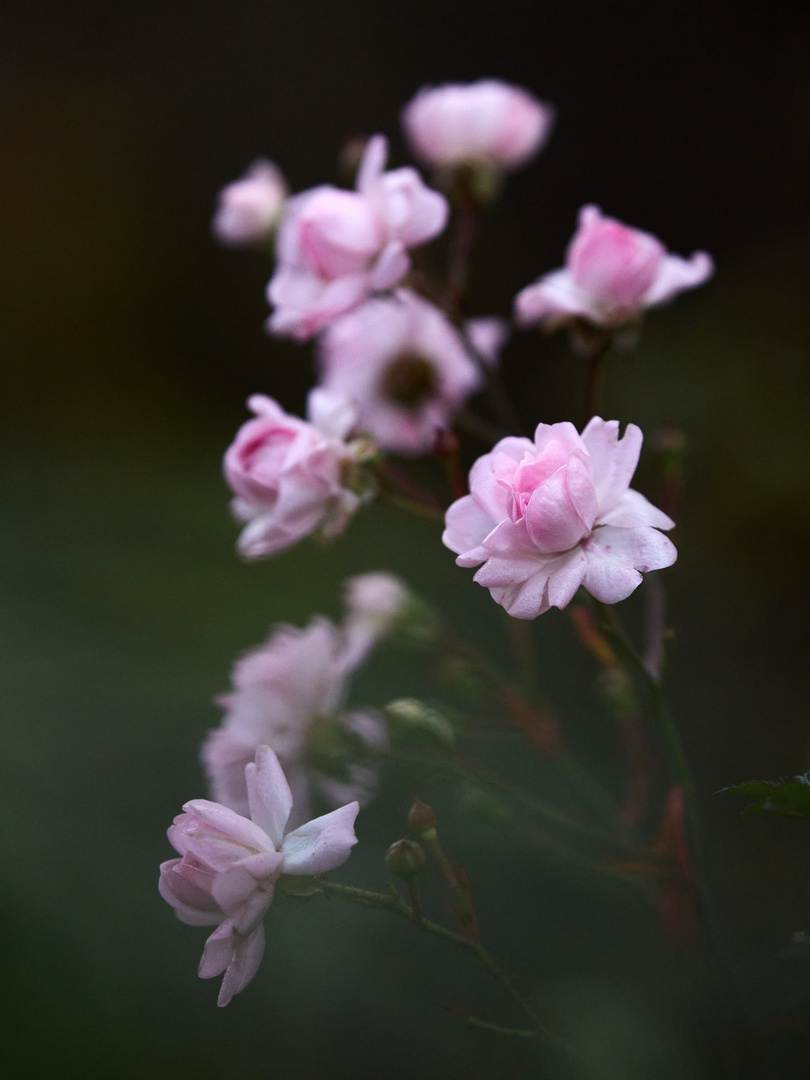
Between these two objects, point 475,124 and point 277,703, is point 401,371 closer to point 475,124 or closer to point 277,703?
point 475,124

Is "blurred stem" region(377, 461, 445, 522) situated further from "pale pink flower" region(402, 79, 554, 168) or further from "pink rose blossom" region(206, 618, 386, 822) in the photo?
"pale pink flower" region(402, 79, 554, 168)

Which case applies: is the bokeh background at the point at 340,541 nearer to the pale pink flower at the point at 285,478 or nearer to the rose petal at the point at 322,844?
the rose petal at the point at 322,844

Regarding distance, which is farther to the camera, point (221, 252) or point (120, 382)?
point (221, 252)

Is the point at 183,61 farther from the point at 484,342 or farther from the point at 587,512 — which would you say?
the point at 587,512

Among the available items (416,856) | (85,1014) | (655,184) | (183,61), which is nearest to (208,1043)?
(85,1014)

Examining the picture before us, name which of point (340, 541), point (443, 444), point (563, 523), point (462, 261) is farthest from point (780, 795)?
point (340, 541)

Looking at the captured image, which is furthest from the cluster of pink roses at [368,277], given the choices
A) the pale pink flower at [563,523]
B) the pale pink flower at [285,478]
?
the pale pink flower at [563,523]
